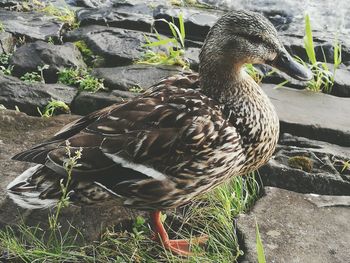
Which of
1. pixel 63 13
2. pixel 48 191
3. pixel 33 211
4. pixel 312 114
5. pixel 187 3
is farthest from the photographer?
pixel 187 3

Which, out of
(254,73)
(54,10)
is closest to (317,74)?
(254,73)

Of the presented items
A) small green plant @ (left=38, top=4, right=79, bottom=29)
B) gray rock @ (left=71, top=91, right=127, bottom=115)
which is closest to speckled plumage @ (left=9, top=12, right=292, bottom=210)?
gray rock @ (left=71, top=91, right=127, bottom=115)

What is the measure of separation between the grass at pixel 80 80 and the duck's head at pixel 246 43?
1387 millimetres

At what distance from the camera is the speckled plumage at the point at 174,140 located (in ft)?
9.33

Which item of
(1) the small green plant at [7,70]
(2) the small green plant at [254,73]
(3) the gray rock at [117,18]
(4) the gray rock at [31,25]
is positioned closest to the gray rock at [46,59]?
(1) the small green plant at [7,70]

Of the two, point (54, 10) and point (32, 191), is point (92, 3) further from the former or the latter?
point (32, 191)

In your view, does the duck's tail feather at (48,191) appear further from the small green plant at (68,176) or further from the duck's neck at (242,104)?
the duck's neck at (242,104)

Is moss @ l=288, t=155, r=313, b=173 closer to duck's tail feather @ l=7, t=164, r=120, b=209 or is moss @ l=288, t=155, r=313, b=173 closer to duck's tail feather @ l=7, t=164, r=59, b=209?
duck's tail feather @ l=7, t=164, r=120, b=209

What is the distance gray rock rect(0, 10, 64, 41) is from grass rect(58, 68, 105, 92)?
0.63 metres

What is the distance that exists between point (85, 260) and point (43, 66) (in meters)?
1.98

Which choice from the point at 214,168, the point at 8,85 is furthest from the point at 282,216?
the point at 8,85

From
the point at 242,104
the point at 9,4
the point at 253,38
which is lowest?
the point at 9,4

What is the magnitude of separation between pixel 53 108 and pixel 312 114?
1.71 meters

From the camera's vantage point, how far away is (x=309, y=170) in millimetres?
3516
